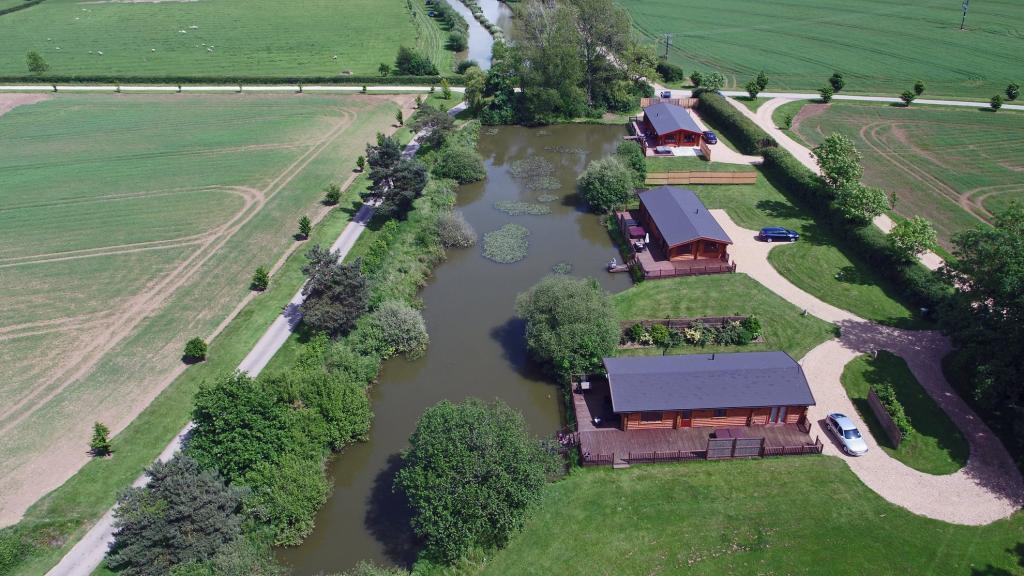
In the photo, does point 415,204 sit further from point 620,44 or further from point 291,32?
point 291,32

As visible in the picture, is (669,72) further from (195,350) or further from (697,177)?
(195,350)

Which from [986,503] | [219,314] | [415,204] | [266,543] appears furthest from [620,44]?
[266,543]

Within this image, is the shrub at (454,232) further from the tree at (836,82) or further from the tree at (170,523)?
the tree at (836,82)

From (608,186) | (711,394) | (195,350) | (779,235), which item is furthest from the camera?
(608,186)

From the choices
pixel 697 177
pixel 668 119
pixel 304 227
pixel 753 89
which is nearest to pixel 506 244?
pixel 304 227

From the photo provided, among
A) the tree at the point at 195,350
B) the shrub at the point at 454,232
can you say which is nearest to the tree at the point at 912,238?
the shrub at the point at 454,232
